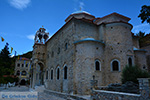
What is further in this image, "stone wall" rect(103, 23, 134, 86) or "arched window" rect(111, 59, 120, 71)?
"arched window" rect(111, 59, 120, 71)

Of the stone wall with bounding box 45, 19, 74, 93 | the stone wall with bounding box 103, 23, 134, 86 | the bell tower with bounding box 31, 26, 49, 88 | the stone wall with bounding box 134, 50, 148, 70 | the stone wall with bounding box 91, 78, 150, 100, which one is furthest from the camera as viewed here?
the bell tower with bounding box 31, 26, 49, 88

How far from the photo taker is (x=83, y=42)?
10.6 meters

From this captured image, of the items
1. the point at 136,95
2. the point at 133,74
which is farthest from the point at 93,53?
the point at 136,95

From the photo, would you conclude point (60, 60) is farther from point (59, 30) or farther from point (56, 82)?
point (59, 30)

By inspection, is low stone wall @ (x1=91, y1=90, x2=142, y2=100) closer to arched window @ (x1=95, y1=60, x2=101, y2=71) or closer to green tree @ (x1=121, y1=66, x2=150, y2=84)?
green tree @ (x1=121, y1=66, x2=150, y2=84)

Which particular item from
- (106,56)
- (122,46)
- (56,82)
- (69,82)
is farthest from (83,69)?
(56,82)

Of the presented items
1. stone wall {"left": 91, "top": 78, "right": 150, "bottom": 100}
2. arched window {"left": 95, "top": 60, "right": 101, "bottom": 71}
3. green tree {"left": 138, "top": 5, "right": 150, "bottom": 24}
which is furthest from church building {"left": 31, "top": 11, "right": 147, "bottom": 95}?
stone wall {"left": 91, "top": 78, "right": 150, "bottom": 100}

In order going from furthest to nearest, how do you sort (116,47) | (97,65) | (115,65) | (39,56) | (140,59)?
1. (39,56)
2. (140,59)
3. (116,47)
4. (115,65)
5. (97,65)

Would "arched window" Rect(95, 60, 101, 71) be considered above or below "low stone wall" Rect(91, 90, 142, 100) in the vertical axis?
above

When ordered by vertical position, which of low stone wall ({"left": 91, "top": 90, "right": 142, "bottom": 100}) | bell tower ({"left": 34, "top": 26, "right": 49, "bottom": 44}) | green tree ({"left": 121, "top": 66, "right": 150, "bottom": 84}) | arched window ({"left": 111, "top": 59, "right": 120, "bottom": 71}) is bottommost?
low stone wall ({"left": 91, "top": 90, "right": 142, "bottom": 100})

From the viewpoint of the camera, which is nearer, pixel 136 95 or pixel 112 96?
pixel 136 95

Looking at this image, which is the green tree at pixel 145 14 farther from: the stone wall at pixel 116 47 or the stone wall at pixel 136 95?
the stone wall at pixel 136 95

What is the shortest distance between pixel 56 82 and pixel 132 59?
8.37 m

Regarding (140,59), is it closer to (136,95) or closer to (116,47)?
(116,47)
